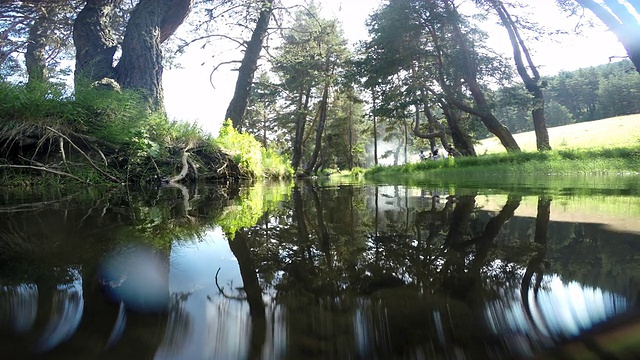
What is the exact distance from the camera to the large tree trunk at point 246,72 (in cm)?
906

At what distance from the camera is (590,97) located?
68.4 meters

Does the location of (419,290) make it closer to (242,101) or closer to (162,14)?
(162,14)

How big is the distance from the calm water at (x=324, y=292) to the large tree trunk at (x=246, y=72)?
26.7 feet

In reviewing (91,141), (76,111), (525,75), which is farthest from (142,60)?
(525,75)

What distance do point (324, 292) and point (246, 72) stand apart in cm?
910

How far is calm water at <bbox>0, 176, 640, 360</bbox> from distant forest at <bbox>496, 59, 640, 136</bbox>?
200ft

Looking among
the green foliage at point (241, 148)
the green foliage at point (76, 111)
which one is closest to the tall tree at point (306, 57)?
the green foliage at point (241, 148)

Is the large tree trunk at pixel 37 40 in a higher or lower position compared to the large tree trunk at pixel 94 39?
higher

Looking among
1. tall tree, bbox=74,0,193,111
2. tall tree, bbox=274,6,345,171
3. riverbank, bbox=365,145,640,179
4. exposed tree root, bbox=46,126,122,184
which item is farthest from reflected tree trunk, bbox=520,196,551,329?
tall tree, bbox=274,6,345,171

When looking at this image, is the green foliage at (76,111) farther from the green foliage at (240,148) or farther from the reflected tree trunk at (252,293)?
the reflected tree trunk at (252,293)

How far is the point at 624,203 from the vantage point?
1.99 m

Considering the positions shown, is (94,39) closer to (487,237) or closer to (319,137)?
(487,237)

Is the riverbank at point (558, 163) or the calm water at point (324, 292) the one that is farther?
the riverbank at point (558, 163)

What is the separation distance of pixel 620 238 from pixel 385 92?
52.1 ft
